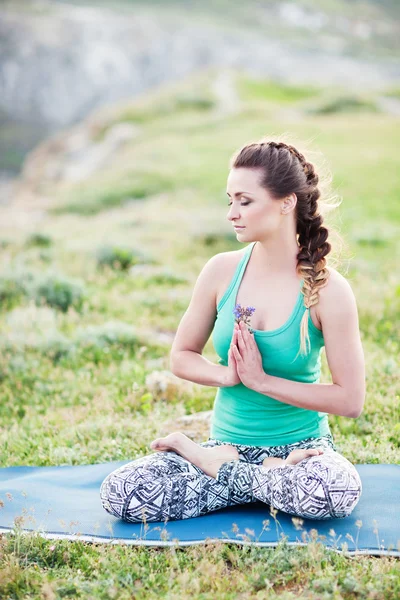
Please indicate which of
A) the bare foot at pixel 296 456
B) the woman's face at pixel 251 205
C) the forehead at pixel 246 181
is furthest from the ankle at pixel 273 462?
the forehead at pixel 246 181

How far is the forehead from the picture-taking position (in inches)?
168

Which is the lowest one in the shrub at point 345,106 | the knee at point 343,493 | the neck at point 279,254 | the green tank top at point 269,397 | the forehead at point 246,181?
the knee at point 343,493

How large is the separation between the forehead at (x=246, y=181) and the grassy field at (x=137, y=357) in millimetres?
491

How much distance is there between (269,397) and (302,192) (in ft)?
4.41

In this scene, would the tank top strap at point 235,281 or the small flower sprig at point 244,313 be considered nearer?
the small flower sprig at point 244,313

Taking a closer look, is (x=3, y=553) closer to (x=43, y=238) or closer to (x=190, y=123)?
(x=43, y=238)

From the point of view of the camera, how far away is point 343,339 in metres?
4.22

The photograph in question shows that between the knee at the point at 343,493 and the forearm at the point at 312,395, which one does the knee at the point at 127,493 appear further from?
the knee at the point at 343,493

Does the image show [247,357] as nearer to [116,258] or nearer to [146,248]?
[116,258]

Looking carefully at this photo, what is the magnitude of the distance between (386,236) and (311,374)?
1097cm

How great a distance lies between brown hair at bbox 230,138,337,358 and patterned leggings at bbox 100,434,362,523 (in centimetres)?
75

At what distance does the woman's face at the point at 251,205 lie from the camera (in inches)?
169

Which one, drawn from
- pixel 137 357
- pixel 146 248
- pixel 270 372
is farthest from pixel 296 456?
pixel 146 248

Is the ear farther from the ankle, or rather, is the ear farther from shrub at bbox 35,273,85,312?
shrub at bbox 35,273,85,312
